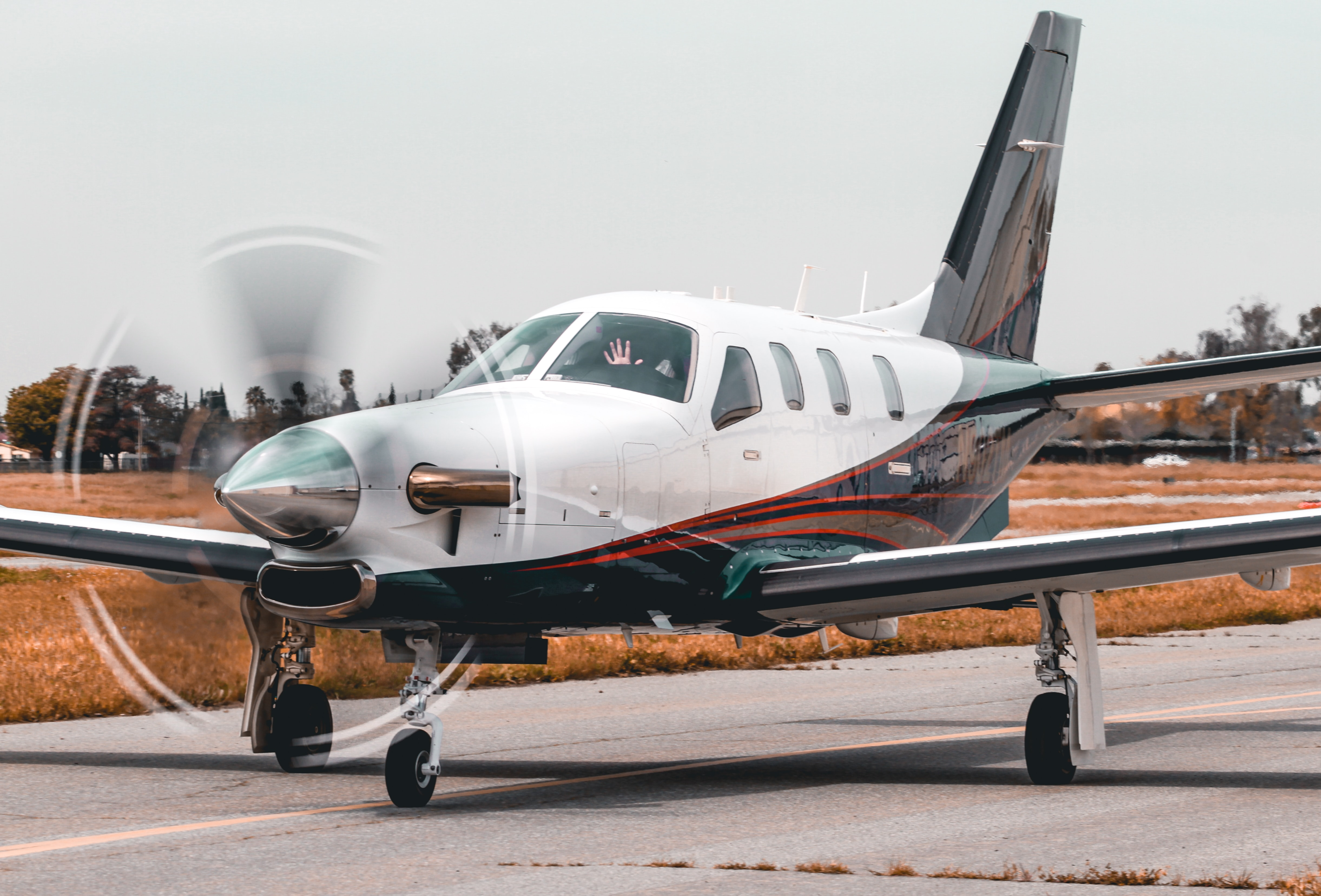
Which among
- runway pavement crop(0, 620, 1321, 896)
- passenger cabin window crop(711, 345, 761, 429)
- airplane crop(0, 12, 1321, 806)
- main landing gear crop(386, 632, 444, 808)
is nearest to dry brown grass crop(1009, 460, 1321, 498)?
runway pavement crop(0, 620, 1321, 896)

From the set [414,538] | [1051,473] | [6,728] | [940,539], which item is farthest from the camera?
[1051,473]

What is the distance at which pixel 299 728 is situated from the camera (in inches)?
397

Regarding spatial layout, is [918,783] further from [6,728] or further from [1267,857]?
[6,728]

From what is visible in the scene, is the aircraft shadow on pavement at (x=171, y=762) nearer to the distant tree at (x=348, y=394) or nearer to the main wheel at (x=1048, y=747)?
the distant tree at (x=348, y=394)

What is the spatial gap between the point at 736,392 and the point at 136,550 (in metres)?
3.92

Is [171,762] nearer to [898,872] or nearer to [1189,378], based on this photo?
[898,872]

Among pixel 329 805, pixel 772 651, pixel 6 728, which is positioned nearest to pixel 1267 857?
pixel 329 805

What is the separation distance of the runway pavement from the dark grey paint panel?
1.03m

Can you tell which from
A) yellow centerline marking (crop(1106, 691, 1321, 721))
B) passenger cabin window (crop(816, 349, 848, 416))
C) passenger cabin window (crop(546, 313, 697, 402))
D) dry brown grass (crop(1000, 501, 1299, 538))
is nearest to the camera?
passenger cabin window (crop(546, 313, 697, 402))

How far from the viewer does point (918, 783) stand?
9.62 metres

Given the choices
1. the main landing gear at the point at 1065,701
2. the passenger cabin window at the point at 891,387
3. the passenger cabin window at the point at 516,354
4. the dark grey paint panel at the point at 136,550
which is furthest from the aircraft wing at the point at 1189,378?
the dark grey paint panel at the point at 136,550

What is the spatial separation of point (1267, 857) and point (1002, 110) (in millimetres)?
9889

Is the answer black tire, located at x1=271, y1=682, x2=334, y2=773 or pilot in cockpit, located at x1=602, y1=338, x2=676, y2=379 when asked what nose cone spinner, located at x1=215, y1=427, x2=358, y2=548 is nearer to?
pilot in cockpit, located at x1=602, y1=338, x2=676, y2=379

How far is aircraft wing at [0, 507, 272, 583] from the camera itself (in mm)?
9289
